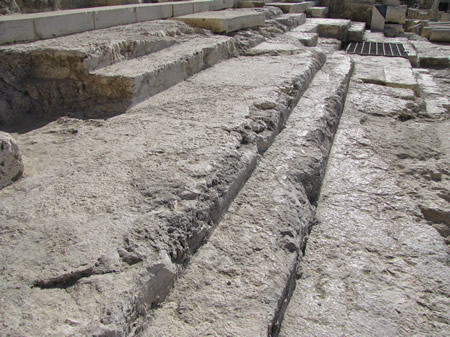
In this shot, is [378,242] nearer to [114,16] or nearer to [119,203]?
Answer: [119,203]

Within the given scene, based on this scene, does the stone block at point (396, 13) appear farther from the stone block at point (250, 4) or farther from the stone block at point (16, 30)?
the stone block at point (16, 30)

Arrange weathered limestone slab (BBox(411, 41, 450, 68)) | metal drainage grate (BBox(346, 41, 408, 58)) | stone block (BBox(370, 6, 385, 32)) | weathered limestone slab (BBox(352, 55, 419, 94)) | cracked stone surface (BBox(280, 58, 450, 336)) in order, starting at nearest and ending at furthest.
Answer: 1. cracked stone surface (BBox(280, 58, 450, 336))
2. weathered limestone slab (BBox(352, 55, 419, 94))
3. metal drainage grate (BBox(346, 41, 408, 58))
4. weathered limestone slab (BBox(411, 41, 450, 68))
5. stone block (BBox(370, 6, 385, 32))

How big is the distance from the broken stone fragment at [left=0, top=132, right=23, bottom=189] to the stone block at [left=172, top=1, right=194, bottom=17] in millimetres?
3627

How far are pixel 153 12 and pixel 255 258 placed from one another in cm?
362

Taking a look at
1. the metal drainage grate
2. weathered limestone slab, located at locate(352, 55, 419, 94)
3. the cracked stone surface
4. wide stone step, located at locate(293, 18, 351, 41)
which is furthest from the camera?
wide stone step, located at locate(293, 18, 351, 41)

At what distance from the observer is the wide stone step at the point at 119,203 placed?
1.08 m

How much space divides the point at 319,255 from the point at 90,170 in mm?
1185

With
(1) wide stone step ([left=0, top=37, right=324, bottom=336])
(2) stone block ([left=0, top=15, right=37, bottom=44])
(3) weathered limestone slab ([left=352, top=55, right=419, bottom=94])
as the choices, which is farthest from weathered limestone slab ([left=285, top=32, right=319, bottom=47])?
(2) stone block ([left=0, top=15, right=37, bottom=44])

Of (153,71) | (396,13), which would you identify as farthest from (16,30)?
(396,13)

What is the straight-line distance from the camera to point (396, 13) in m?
8.74

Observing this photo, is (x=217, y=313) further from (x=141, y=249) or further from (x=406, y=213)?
(x=406, y=213)

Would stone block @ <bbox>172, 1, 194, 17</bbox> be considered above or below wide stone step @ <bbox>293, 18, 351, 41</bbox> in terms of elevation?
above

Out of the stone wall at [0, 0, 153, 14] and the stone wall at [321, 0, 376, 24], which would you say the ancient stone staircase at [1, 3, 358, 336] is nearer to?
the stone wall at [0, 0, 153, 14]

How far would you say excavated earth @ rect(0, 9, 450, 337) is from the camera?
46.7 inches
